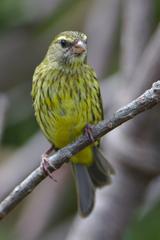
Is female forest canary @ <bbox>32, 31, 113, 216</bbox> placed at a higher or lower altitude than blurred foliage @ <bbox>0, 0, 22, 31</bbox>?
lower

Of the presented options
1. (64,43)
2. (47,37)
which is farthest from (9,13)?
(64,43)

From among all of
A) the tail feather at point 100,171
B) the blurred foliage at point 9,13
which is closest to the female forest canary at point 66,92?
the tail feather at point 100,171

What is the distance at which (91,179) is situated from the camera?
569 cm

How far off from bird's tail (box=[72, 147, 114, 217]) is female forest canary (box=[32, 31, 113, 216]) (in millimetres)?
420

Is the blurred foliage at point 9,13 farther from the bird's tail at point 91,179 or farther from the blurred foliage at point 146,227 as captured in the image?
the blurred foliage at point 146,227

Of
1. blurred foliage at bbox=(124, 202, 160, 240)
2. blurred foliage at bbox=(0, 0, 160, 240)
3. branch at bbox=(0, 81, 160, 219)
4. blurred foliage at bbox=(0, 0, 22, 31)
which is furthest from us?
blurred foliage at bbox=(0, 0, 22, 31)

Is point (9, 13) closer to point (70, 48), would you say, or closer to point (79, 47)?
point (70, 48)

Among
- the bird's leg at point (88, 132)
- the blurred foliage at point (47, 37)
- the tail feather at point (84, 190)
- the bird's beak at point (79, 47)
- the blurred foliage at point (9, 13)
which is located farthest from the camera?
the blurred foliage at point (9, 13)

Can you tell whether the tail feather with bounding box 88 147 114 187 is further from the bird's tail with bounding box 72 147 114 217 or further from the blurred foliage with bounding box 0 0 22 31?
the blurred foliage with bounding box 0 0 22 31

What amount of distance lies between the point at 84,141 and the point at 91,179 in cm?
140

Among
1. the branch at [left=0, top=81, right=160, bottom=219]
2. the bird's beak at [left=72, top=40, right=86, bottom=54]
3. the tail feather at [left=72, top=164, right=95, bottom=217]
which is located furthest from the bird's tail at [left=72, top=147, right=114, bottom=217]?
the branch at [left=0, top=81, right=160, bottom=219]

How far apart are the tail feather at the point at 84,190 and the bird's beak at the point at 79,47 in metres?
0.95

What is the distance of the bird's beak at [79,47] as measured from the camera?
5059mm

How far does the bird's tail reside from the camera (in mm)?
5586
